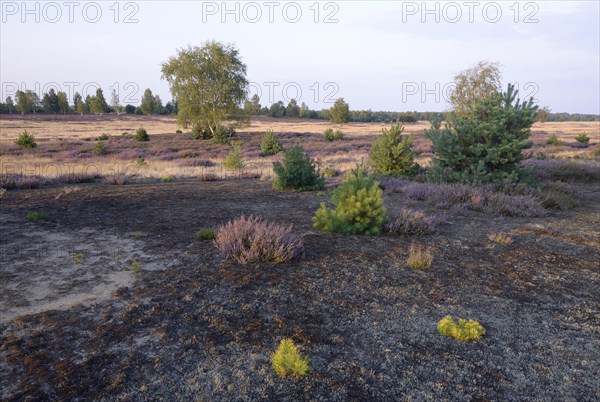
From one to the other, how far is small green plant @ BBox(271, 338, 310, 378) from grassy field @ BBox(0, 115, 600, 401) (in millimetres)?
66

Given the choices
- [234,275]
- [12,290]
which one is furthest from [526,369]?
[12,290]

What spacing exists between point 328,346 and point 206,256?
109 inches

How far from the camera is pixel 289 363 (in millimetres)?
3068

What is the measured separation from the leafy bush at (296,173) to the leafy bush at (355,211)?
186 inches

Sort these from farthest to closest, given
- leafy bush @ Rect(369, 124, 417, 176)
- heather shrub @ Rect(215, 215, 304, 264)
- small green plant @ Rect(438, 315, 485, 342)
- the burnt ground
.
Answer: leafy bush @ Rect(369, 124, 417, 176) < heather shrub @ Rect(215, 215, 304, 264) < small green plant @ Rect(438, 315, 485, 342) < the burnt ground

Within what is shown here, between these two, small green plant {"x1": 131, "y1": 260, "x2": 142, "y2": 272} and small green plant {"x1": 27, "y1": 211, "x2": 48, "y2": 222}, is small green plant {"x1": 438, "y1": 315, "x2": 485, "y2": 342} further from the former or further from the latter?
small green plant {"x1": 27, "y1": 211, "x2": 48, "y2": 222}

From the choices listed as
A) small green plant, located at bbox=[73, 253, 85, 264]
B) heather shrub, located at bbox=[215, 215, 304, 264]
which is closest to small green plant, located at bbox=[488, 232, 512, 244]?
heather shrub, located at bbox=[215, 215, 304, 264]

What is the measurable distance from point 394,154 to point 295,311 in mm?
10952

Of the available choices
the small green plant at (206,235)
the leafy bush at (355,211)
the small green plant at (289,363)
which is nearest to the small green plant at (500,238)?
the leafy bush at (355,211)

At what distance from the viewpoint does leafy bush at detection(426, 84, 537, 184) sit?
11328 mm

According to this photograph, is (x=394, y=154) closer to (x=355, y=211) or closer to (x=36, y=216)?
(x=355, y=211)

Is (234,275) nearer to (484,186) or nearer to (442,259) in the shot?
(442,259)

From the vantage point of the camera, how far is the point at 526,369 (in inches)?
127

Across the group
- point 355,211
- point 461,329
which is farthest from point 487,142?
point 461,329
